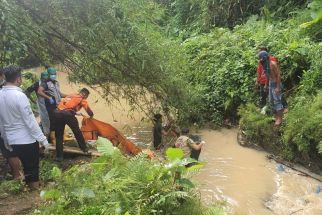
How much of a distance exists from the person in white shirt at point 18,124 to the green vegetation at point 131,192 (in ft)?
3.00

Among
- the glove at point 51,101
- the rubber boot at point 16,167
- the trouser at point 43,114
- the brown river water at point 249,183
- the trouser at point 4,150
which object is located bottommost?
the brown river water at point 249,183

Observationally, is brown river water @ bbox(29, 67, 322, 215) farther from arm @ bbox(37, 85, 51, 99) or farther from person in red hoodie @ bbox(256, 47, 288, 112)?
arm @ bbox(37, 85, 51, 99)

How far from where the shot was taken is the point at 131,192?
14.1ft

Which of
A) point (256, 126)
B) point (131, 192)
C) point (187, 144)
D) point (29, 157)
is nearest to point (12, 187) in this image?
point (29, 157)

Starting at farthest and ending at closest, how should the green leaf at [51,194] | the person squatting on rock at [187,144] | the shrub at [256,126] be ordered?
the shrub at [256,126]
the person squatting on rock at [187,144]
the green leaf at [51,194]

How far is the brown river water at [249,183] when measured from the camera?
674 cm

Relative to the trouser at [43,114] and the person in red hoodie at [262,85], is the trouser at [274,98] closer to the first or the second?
the person in red hoodie at [262,85]

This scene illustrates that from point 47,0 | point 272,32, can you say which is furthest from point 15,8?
point 272,32

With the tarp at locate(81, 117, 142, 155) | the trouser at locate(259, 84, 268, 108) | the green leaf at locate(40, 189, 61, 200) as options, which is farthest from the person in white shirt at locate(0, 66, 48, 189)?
the trouser at locate(259, 84, 268, 108)

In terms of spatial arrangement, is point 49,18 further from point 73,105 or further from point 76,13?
point 73,105

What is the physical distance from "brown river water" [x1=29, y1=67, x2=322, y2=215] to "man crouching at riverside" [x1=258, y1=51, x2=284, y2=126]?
3.30 ft

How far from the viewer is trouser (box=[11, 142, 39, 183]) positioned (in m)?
5.46

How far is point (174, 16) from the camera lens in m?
20.3

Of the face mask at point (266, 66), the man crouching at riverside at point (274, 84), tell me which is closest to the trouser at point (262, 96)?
the man crouching at riverside at point (274, 84)
